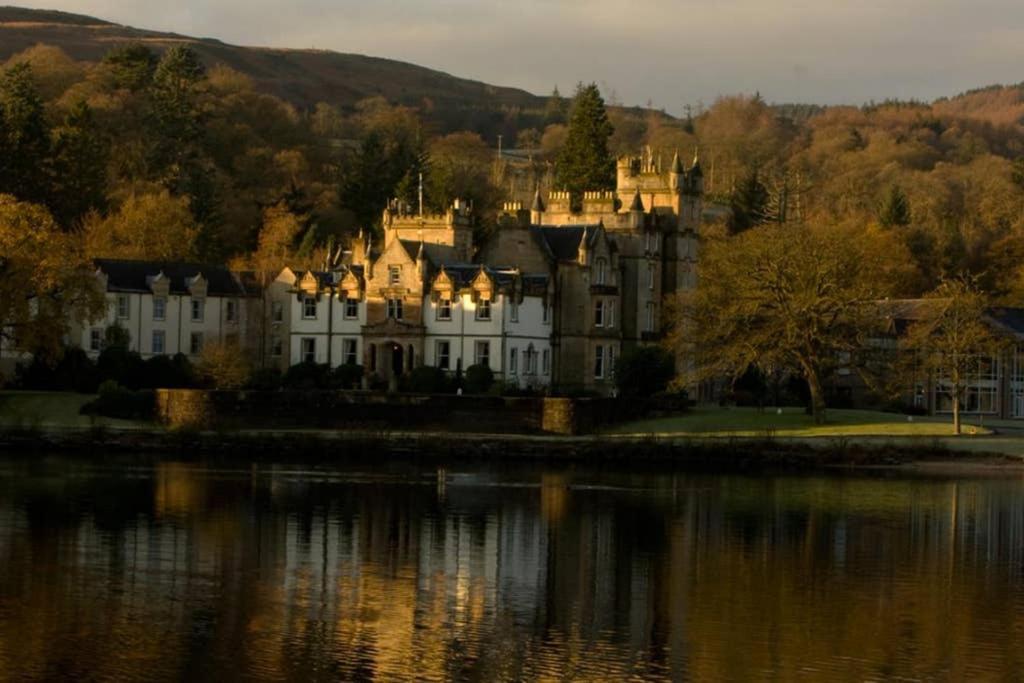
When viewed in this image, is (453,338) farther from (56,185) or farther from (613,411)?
(56,185)

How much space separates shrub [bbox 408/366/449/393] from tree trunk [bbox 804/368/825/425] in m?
15.9

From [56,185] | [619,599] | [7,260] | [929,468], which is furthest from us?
[56,185]

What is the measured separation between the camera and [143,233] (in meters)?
108

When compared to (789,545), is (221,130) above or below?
above

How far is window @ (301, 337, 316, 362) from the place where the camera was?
92875 mm

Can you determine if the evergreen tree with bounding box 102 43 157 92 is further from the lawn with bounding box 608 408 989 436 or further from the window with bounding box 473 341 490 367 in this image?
the lawn with bounding box 608 408 989 436

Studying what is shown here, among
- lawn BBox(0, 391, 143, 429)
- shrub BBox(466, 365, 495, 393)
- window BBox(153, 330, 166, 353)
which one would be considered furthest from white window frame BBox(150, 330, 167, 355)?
shrub BBox(466, 365, 495, 393)

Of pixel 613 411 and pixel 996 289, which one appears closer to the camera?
pixel 613 411

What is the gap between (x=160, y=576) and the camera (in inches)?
1554

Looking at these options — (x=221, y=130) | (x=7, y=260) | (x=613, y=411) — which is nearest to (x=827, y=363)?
(x=613, y=411)

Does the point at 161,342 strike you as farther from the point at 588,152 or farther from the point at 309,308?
the point at 588,152

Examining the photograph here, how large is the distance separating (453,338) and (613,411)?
1113 cm

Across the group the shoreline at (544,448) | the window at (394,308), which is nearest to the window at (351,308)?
the window at (394,308)

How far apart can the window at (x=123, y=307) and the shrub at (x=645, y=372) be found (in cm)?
2501
